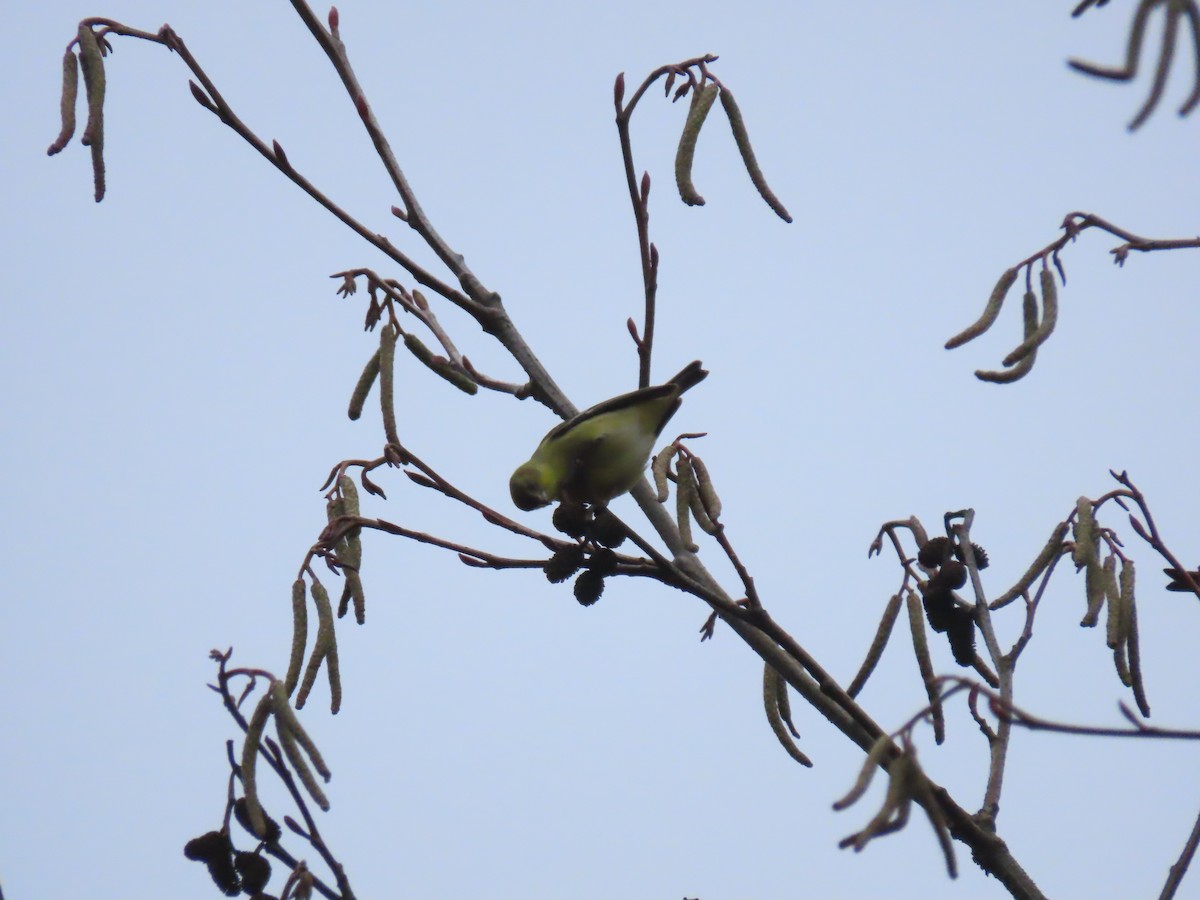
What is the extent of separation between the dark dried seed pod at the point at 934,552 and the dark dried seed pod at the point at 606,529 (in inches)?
26.0

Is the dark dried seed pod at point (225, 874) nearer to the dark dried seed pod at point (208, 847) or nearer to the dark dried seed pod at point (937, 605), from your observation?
the dark dried seed pod at point (208, 847)

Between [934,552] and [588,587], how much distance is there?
2.55 ft

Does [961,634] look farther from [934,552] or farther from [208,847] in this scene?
[208,847]

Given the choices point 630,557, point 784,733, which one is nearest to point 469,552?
point 630,557

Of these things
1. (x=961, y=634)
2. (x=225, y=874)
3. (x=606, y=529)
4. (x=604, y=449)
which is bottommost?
(x=225, y=874)

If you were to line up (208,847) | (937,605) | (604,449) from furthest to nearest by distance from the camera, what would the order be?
(604,449) < (937,605) < (208,847)

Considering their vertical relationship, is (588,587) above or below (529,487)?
below

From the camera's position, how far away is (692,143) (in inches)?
110

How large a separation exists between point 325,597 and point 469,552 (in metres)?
0.31

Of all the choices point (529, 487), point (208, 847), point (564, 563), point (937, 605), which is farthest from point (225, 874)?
point (529, 487)

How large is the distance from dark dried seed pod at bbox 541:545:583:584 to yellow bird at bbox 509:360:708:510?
31.5 inches

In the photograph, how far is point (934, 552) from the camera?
264cm

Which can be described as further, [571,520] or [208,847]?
[571,520]

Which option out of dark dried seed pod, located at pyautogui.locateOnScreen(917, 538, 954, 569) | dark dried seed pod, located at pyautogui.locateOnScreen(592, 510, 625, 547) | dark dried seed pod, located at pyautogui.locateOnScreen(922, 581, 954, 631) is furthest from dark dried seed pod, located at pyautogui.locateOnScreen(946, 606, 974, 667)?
dark dried seed pod, located at pyautogui.locateOnScreen(592, 510, 625, 547)
